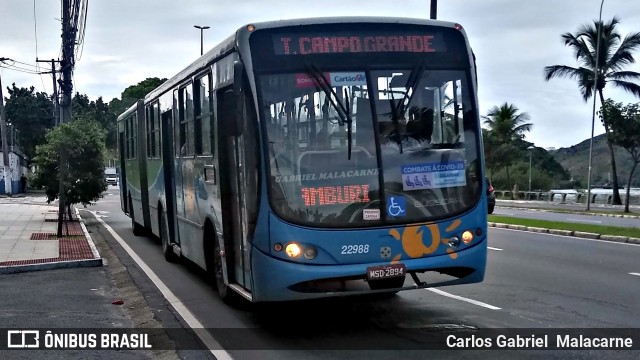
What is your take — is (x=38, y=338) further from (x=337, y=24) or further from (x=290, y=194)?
(x=337, y=24)

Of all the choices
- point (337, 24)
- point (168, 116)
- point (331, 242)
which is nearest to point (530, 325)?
point (331, 242)

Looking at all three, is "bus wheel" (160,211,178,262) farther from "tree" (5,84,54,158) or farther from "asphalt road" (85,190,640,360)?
"tree" (5,84,54,158)

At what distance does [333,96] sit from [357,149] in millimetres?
587

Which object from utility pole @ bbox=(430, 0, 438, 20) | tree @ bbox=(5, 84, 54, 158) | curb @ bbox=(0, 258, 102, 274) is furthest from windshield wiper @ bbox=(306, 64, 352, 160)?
tree @ bbox=(5, 84, 54, 158)

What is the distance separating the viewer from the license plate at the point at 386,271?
7762 millimetres

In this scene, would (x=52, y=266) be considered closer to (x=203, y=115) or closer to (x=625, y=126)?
(x=203, y=115)

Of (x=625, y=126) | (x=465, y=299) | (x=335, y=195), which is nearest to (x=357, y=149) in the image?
(x=335, y=195)

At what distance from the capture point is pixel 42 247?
17.1 m

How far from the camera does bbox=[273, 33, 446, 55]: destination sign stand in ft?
26.3

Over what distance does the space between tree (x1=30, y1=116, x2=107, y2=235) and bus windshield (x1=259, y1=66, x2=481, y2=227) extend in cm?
1836

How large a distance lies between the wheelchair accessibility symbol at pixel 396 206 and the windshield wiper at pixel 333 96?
0.62 metres

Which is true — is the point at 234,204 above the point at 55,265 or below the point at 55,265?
above

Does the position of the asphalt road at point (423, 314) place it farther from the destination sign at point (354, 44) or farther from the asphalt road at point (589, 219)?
the asphalt road at point (589, 219)

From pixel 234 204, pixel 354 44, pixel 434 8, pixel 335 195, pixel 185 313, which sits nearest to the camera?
pixel 335 195
